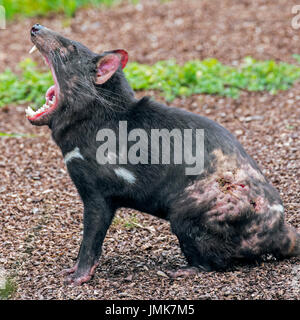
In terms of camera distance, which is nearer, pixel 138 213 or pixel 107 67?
pixel 107 67

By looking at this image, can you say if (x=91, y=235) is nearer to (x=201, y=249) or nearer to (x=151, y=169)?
(x=151, y=169)

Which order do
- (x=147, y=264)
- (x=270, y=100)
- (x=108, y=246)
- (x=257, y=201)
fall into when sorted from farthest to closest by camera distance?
(x=270, y=100), (x=108, y=246), (x=147, y=264), (x=257, y=201)

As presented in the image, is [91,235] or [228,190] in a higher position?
[228,190]

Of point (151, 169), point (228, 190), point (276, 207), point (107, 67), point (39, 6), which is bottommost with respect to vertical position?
point (276, 207)

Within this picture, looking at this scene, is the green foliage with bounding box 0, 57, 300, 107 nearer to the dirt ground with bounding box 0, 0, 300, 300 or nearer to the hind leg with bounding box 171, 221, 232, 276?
the dirt ground with bounding box 0, 0, 300, 300

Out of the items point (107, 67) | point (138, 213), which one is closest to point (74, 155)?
point (107, 67)

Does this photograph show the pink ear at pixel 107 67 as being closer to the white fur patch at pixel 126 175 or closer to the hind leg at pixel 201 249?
the white fur patch at pixel 126 175

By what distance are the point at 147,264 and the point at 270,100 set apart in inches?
116

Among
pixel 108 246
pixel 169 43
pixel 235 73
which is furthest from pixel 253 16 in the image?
pixel 108 246

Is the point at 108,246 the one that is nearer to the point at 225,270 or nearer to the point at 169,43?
the point at 225,270

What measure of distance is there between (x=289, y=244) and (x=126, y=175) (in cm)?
102

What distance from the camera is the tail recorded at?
3.68m

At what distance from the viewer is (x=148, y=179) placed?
366 centimetres

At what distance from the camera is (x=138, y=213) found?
4.66 meters
